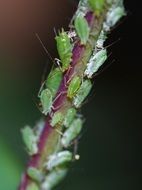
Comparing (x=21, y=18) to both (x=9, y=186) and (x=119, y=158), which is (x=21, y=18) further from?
(x=9, y=186)

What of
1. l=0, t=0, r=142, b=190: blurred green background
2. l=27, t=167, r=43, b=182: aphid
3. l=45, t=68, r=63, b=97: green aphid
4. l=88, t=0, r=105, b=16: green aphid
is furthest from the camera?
l=0, t=0, r=142, b=190: blurred green background

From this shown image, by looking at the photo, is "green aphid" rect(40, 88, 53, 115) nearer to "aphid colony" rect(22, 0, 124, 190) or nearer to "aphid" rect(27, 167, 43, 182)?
"aphid colony" rect(22, 0, 124, 190)

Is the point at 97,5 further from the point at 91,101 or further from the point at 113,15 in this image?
the point at 91,101

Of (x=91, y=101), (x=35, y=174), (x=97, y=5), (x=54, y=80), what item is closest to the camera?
(x=97, y=5)

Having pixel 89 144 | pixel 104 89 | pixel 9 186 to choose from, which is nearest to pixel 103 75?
pixel 104 89

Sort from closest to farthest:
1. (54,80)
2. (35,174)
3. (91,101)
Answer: (54,80) → (35,174) → (91,101)

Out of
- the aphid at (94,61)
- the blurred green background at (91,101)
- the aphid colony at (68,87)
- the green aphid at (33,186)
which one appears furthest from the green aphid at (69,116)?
the blurred green background at (91,101)

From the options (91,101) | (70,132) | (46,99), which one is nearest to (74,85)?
(46,99)

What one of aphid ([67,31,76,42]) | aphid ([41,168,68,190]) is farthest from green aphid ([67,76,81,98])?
aphid ([41,168,68,190])

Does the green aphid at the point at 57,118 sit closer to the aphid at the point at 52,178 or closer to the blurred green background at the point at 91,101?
the aphid at the point at 52,178
